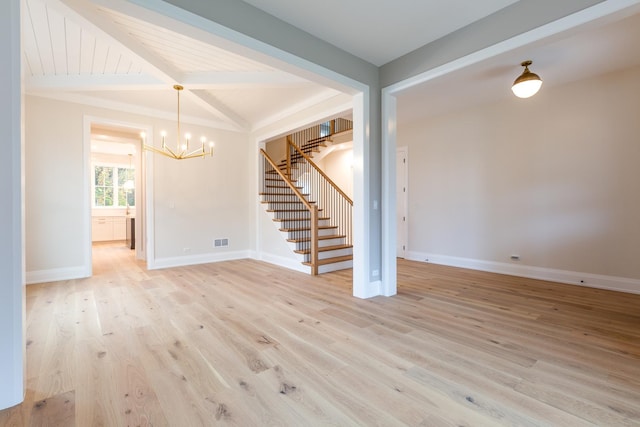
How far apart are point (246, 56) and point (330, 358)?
8.76 ft

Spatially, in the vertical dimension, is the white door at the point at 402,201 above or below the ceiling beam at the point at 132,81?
below

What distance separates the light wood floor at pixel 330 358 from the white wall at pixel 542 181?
0.89 meters

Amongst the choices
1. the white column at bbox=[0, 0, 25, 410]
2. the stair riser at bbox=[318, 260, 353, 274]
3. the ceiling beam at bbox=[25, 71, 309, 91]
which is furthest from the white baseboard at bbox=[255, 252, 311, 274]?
the white column at bbox=[0, 0, 25, 410]

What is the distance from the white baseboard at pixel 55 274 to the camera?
167 inches

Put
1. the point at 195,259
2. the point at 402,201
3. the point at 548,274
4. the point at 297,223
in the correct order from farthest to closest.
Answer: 1. the point at 402,201
2. the point at 297,223
3. the point at 195,259
4. the point at 548,274

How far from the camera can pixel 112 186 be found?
9656 mm

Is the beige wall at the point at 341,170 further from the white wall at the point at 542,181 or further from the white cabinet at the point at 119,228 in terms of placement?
the white cabinet at the point at 119,228

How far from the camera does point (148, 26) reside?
110 inches

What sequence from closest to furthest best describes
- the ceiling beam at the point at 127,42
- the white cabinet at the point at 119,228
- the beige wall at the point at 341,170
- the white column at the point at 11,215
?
the white column at the point at 11,215 < the ceiling beam at the point at 127,42 < the beige wall at the point at 341,170 < the white cabinet at the point at 119,228

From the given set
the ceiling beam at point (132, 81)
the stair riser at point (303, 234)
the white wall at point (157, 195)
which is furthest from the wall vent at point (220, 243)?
the ceiling beam at point (132, 81)

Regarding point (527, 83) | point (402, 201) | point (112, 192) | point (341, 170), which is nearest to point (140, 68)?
point (527, 83)

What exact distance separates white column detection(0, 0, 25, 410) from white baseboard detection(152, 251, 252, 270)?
3.83 metres

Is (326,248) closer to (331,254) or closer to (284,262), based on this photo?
(331,254)

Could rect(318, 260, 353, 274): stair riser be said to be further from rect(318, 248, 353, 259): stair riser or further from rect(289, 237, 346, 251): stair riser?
rect(289, 237, 346, 251): stair riser
